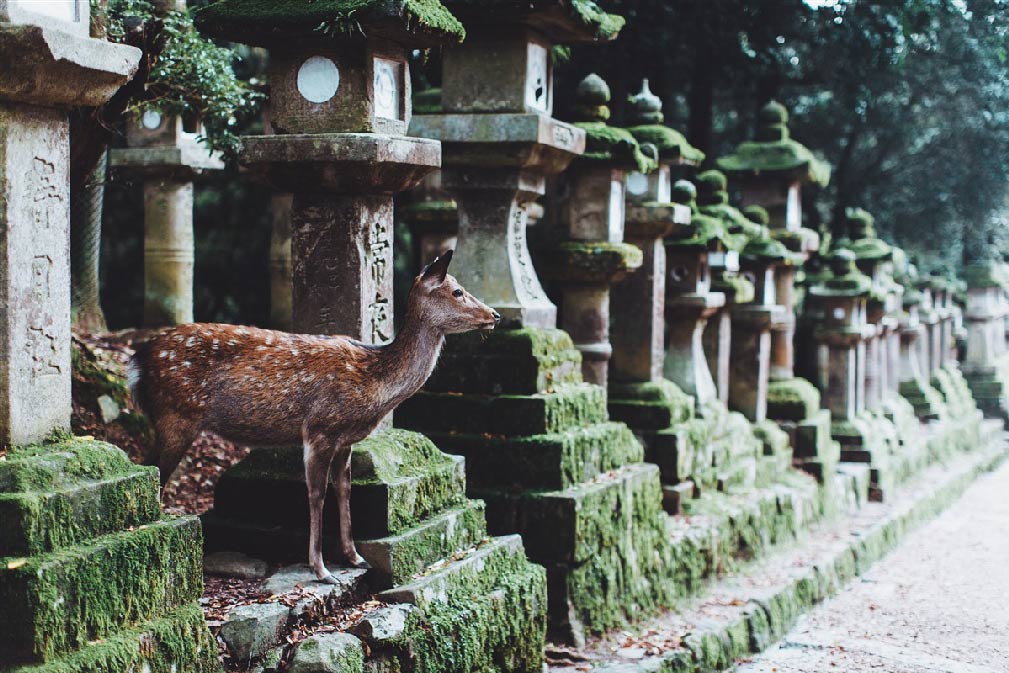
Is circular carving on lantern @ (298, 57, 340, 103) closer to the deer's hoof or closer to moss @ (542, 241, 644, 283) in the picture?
the deer's hoof

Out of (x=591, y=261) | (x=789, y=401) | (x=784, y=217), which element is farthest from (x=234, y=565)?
(x=784, y=217)

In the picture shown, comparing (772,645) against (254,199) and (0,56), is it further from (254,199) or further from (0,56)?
(254,199)

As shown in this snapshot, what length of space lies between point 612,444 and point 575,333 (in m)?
1.21

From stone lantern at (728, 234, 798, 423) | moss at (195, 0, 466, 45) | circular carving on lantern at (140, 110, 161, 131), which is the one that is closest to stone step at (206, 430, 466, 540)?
moss at (195, 0, 466, 45)

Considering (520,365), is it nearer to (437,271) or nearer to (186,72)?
(437,271)

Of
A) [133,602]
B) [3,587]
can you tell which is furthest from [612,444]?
[3,587]

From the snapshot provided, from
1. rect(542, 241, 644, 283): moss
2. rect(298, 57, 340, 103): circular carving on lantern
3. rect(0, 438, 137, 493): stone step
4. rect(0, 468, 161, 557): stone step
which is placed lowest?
rect(0, 468, 161, 557): stone step

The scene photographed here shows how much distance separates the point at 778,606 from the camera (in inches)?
400

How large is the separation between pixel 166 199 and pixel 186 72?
3357 millimetres

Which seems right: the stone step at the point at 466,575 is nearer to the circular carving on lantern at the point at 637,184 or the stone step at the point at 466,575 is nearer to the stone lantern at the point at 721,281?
the circular carving on lantern at the point at 637,184

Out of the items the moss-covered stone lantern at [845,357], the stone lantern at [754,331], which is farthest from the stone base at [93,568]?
the moss-covered stone lantern at [845,357]

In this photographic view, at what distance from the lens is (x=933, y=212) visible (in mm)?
23422

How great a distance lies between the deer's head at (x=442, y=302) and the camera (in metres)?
6.36

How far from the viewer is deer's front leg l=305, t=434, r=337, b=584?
6.14 meters
